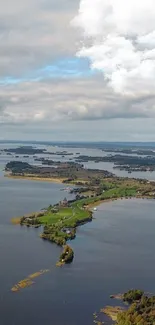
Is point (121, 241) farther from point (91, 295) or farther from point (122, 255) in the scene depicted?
point (91, 295)

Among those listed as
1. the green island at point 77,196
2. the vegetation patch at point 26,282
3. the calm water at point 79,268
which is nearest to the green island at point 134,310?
the calm water at point 79,268

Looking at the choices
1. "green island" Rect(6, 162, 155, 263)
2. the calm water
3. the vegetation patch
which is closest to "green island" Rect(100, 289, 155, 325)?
the calm water

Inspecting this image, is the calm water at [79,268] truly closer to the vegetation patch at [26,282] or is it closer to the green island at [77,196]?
the vegetation patch at [26,282]

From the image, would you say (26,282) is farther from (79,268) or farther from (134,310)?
(134,310)

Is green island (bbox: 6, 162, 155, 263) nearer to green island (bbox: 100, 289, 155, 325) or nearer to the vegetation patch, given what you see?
the vegetation patch

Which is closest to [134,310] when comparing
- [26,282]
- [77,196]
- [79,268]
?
[26,282]
